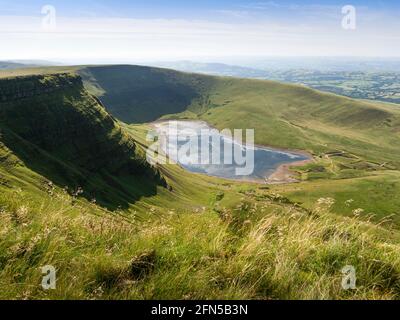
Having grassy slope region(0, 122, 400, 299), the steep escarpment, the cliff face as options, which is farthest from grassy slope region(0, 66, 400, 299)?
the cliff face

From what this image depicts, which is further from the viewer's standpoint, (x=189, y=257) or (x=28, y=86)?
(x=28, y=86)

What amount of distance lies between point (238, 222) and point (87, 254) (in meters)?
4.89

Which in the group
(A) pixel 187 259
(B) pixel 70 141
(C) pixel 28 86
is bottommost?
(B) pixel 70 141

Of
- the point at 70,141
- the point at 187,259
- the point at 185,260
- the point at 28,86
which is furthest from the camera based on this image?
the point at 28,86


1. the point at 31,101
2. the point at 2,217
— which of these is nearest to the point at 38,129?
the point at 31,101

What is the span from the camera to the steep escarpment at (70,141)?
140250 millimetres

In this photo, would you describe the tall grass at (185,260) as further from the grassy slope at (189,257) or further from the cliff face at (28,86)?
the cliff face at (28,86)

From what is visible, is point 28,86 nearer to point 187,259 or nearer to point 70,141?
point 70,141

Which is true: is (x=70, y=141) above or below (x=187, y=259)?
below

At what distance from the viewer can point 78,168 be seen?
154 metres

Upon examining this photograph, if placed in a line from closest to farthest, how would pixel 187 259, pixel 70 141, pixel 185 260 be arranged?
pixel 185 260 < pixel 187 259 < pixel 70 141

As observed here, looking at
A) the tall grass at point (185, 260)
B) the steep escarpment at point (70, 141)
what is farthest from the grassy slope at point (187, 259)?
the steep escarpment at point (70, 141)

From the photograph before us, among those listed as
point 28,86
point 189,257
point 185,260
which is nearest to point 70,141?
point 28,86

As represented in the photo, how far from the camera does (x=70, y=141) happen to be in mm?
165625
